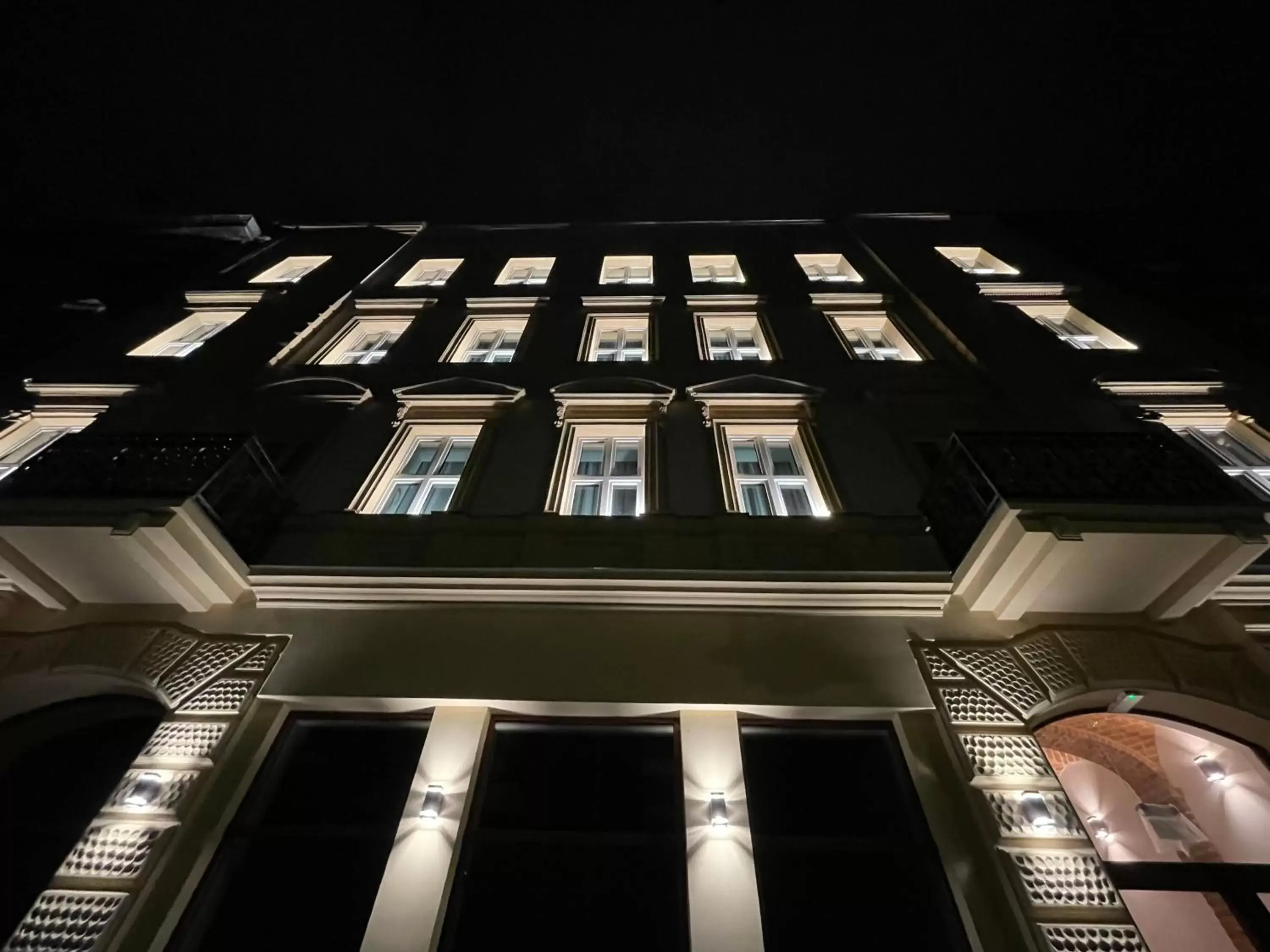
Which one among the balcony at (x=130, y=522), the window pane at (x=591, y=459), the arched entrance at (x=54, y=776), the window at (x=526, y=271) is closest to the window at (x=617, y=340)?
the window pane at (x=591, y=459)

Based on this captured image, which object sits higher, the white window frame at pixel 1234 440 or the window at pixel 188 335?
the window at pixel 188 335

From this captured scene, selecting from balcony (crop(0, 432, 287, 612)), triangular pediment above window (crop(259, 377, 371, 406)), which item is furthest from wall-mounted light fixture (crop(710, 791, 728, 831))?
triangular pediment above window (crop(259, 377, 371, 406))

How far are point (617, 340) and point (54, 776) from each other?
→ 11.2 metres

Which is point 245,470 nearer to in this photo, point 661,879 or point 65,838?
point 65,838

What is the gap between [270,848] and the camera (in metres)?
5.64

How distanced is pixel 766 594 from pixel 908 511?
257cm

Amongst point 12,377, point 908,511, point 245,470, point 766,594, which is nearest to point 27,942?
point 245,470

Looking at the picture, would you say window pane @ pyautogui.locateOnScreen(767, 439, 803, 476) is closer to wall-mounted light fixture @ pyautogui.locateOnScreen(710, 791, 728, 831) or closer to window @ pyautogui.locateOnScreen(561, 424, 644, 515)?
window @ pyautogui.locateOnScreen(561, 424, 644, 515)

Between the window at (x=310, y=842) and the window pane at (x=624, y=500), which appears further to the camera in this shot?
the window pane at (x=624, y=500)

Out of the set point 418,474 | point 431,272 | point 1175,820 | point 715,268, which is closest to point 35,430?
point 418,474

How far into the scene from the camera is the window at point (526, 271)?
57.3 ft

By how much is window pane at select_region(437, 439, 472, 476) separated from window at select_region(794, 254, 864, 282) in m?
10.7

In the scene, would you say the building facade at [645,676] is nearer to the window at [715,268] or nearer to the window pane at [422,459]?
the window pane at [422,459]

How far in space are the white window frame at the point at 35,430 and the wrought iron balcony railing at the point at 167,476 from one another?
4140 millimetres
